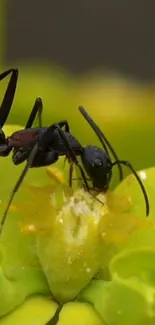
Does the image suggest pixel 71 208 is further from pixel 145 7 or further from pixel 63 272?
pixel 145 7

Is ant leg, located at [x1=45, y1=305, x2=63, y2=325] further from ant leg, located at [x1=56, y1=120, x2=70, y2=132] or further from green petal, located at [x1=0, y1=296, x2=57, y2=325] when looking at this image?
ant leg, located at [x1=56, y1=120, x2=70, y2=132]

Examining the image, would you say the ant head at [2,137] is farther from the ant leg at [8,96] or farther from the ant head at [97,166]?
the ant head at [97,166]

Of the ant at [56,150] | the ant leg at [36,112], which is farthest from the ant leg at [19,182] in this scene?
the ant leg at [36,112]

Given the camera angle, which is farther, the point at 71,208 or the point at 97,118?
the point at 97,118

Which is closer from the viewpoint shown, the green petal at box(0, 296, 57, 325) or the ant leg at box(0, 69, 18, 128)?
the green petal at box(0, 296, 57, 325)

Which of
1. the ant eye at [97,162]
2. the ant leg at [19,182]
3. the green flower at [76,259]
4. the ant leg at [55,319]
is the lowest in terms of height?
the ant leg at [55,319]

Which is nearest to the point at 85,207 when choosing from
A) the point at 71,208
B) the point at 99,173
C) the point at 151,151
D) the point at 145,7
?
the point at 71,208

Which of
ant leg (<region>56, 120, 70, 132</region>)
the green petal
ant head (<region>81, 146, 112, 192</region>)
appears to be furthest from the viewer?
ant leg (<region>56, 120, 70, 132</region>)

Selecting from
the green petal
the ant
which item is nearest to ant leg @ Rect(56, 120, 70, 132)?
the ant

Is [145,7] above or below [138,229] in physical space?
below
